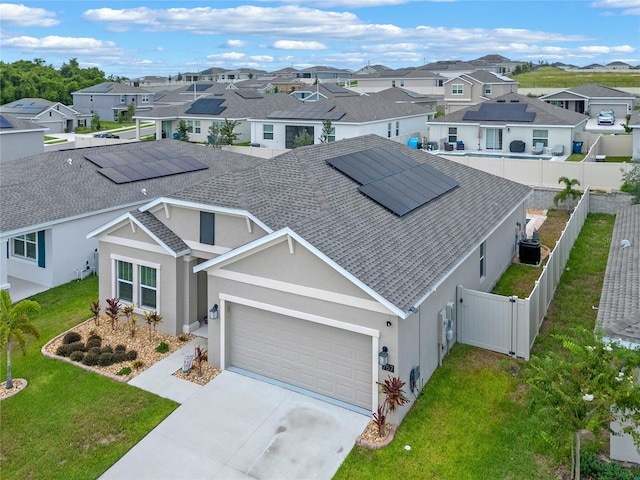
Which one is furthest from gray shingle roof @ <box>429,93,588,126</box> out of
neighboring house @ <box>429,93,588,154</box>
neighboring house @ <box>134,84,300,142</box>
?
neighboring house @ <box>134,84,300,142</box>

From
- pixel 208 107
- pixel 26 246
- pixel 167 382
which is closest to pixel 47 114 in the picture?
pixel 208 107

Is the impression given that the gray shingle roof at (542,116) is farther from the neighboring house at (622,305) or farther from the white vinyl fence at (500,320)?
the white vinyl fence at (500,320)

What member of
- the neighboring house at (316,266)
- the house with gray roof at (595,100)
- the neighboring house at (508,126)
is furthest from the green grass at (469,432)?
the house with gray roof at (595,100)

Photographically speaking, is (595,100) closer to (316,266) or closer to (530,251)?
(530,251)

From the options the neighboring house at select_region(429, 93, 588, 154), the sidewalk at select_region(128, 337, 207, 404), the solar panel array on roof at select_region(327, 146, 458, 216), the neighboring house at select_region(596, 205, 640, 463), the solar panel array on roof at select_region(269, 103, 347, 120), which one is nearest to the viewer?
the neighboring house at select_region(596, 205, 640, 463)

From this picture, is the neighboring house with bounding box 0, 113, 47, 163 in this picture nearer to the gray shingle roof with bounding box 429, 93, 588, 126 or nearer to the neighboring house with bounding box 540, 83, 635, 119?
the gray shingle roof with bounding box 429, 93, 588, 126

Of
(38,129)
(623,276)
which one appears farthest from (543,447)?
(38,129)

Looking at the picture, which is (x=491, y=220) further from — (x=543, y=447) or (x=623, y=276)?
(x=543, y=447)
